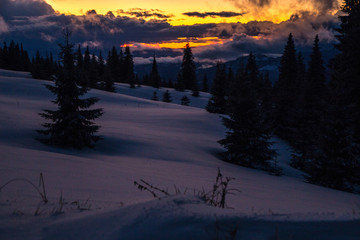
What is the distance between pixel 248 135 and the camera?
12.8 metres

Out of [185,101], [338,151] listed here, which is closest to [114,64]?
[185,101]

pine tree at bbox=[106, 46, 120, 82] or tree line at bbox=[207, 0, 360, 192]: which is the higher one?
pine tree at bbox=[106, 46, 120, 82]

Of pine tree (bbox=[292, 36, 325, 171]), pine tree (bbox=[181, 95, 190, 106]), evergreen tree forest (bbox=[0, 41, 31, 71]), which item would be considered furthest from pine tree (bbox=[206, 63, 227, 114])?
evergreen tree forest (bbox=[0, 41, 31, 71])

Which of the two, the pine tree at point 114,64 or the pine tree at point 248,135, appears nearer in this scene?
the pine tree at point 248,135

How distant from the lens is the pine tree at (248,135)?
1250 centimetres

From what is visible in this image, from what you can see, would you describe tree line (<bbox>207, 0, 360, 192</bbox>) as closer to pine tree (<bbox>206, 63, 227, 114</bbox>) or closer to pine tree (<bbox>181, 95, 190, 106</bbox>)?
pine tree (<bbox>206, 63, 227, 114</bbox>)

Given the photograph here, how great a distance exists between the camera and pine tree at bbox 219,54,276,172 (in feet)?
41.0

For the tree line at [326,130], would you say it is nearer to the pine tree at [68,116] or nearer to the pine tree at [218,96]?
the pine tree at [68,116]

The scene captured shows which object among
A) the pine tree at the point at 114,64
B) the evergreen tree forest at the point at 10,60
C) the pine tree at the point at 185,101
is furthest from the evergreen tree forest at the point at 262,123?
the evergreen tree forest at the point at 10,60

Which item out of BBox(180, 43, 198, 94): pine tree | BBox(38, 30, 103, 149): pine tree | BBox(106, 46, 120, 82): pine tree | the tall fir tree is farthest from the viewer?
BBox(106, 46, 120, 82): pine tree

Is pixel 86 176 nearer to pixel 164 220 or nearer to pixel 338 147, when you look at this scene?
pixel 164 220

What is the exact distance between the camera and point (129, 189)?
159 inches

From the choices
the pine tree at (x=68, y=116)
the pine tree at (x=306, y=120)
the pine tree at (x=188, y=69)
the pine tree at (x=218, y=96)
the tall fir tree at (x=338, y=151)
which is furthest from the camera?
the pine tree at (x=188, y=69)

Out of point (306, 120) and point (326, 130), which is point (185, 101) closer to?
point (306, 120)
